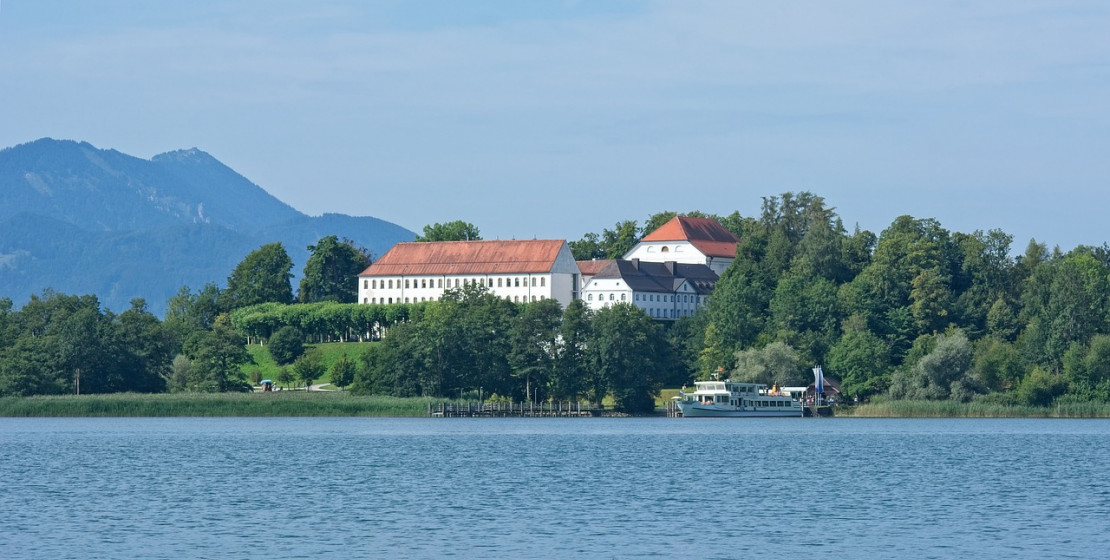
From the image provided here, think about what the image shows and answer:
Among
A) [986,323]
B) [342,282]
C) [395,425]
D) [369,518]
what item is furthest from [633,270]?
[369,518]

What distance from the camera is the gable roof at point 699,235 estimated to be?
161 meters

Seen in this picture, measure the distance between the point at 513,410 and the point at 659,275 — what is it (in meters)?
55.4

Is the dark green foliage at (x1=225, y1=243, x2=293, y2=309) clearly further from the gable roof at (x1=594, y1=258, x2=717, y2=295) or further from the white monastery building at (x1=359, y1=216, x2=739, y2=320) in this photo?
the gable roof at (x1=594, y1=258, x2=717, y2=295)

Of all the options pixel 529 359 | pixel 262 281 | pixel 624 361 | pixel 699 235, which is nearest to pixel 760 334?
pixel 624 361

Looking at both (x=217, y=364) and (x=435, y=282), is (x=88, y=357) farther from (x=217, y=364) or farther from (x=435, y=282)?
(x=435, y=282)

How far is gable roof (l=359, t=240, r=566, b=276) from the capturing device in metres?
152

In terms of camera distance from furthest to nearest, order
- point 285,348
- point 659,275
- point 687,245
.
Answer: point 687,245 → point 659,275 → point 285,348

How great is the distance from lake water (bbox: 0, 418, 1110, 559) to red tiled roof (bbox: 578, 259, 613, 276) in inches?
3059

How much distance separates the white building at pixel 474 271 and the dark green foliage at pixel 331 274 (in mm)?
2996

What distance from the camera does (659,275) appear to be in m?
152

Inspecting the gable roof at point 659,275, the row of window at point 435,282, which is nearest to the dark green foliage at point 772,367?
the gable roof at point 659,275

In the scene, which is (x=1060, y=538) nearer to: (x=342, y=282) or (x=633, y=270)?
(x=633, y=270)

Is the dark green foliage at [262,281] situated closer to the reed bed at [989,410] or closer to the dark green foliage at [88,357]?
the dark green foliage at [88,357]

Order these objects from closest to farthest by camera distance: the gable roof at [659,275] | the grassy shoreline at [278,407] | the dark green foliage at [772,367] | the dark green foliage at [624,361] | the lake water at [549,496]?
the lake water at [549,496] < the grassy shoreline at [278,407] < the dark green foliage at [624,361] < the dark green foliage at [772,367] < the gable roof at [659,275]
